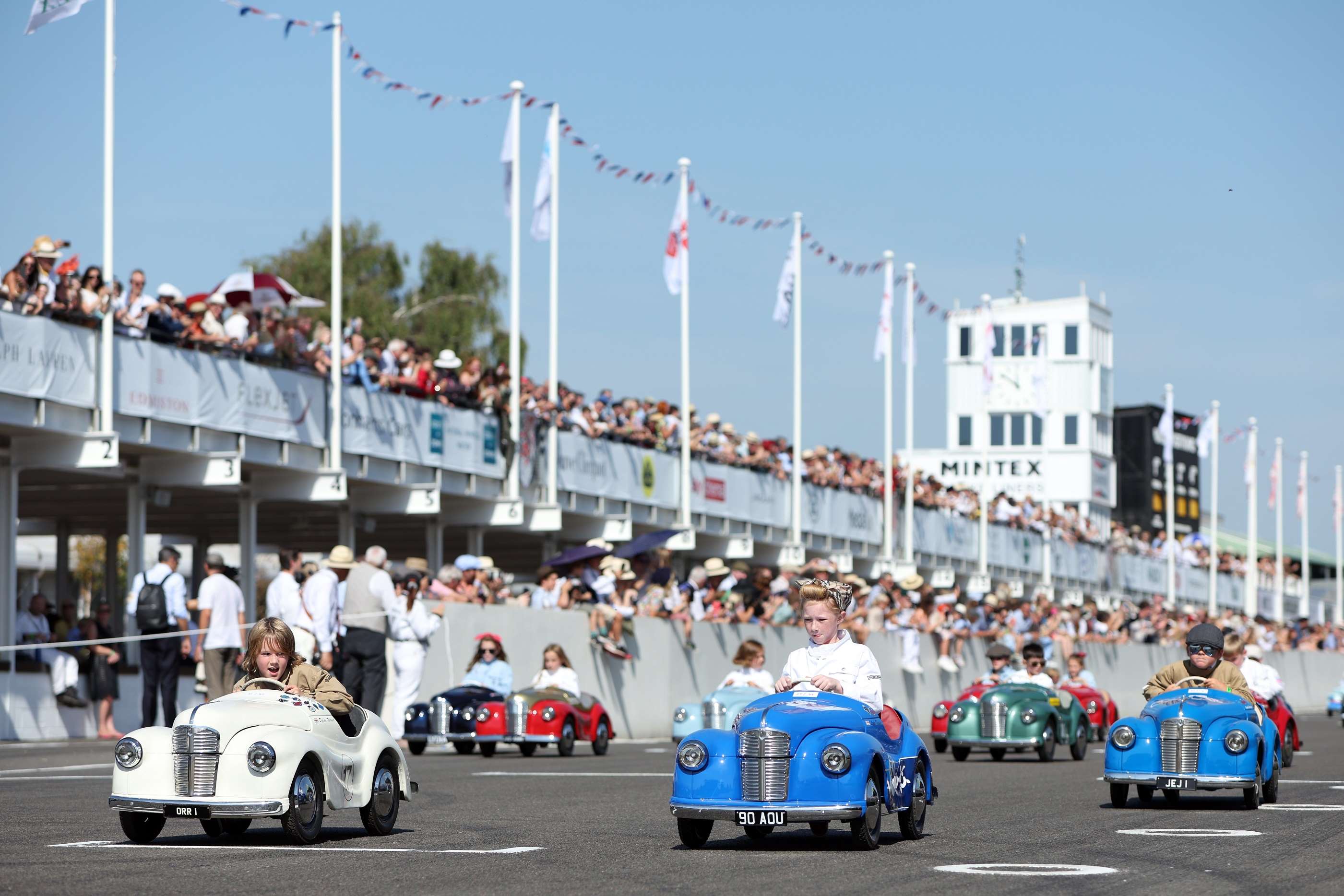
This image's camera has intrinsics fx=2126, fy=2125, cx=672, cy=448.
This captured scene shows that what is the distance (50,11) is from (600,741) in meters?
10.9

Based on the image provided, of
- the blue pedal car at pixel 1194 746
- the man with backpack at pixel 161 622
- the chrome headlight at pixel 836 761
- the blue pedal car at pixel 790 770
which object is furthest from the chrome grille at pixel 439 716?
the chrome headlight at pixel 836 761

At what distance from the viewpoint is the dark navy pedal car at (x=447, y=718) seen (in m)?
23.4

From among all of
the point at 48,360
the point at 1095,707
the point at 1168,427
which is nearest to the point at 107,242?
the point at 48,360

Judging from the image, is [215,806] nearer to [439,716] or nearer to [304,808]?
[304,808]

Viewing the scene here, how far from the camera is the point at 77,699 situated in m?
25.3

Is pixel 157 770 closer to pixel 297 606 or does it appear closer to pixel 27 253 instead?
pixel 297 606

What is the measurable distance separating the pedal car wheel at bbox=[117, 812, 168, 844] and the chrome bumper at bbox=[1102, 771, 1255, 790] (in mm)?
6647

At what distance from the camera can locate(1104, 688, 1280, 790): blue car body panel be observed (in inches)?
574

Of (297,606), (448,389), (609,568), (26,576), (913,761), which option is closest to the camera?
(913,761)

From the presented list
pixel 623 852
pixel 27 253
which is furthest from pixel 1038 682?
pixel 623 852

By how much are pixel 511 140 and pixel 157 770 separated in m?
26.2

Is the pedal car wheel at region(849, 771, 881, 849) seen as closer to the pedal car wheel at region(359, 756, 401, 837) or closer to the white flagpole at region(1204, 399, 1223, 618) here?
the pedal car wheel at region(359, 756, 401, 837)

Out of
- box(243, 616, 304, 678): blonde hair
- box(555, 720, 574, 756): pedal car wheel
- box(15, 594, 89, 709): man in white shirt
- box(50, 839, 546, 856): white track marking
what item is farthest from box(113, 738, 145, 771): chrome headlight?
box(15, 594, 89, 709): man in white shirt

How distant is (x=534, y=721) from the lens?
2370 cm
